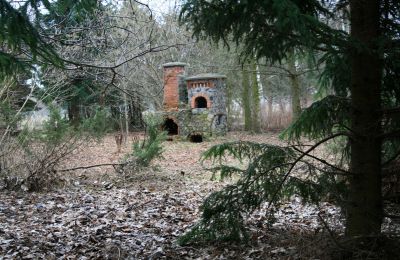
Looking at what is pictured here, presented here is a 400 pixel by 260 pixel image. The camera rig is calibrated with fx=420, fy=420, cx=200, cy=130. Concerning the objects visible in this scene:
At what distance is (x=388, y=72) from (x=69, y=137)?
6.23 metres

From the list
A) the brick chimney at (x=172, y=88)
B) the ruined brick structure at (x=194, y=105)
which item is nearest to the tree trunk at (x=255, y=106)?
the ruined brick structure at (x=194, y=105)

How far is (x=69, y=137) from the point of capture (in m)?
8.27

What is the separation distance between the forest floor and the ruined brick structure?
9602 mm

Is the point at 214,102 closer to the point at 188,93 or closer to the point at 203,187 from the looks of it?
the point at 188,93

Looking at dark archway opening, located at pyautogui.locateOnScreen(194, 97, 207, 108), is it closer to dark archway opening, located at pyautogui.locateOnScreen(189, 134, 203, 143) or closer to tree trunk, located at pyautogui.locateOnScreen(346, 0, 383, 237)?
dark archway opening, located at pyautogui.locateOnScreen(189, 134, 203, 143)

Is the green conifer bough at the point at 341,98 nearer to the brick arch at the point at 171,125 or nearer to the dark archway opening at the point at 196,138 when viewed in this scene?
the dark archway opening at the point at 196,138

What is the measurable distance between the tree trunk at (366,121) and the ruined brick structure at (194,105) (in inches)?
613

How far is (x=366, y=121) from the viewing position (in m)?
3.34

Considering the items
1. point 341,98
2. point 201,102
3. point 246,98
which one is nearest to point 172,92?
point 201,102

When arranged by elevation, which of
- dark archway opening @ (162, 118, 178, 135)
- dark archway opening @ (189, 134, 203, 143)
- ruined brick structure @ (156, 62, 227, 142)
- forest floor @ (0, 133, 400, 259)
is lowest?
forest floor @ (0, 133, 400, 259)

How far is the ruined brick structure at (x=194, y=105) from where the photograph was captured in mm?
18984

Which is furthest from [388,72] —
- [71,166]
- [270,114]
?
[270,114]

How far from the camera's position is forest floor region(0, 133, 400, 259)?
4117mm

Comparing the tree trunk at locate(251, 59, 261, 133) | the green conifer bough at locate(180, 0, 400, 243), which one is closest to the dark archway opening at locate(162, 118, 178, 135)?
the tree trunk at locate(251, 59, 261, 133)
